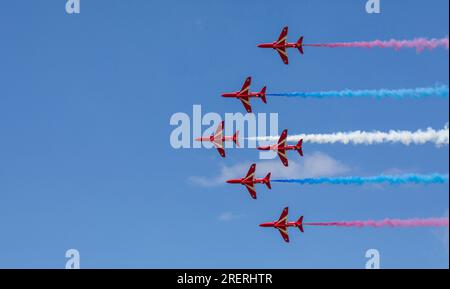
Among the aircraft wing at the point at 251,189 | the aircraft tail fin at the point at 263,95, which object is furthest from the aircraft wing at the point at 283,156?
the aircraft tail fin at the point at 263,95

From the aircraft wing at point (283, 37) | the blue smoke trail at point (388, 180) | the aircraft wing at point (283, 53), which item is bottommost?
the blue smoke trail at point (388, 180)

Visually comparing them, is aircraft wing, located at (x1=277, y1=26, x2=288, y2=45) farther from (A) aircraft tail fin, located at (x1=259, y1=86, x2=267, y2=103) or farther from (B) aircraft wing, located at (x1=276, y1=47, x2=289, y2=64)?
(A) aircraft tail fin, located at (x1=259, y1=86, x2=267, y2=103)

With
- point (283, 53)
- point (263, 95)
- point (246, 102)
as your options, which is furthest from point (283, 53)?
point (246, 102)

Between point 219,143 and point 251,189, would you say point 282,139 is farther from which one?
point 219,143

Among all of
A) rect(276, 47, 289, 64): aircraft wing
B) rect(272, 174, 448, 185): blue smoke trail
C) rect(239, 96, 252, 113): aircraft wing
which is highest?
rect(276, 47, 289, 64): aircraft wing

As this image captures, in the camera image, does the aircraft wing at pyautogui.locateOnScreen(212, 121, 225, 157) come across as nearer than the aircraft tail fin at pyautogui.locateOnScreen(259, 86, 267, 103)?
No

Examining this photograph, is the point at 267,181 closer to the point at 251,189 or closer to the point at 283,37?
the point at 251,189

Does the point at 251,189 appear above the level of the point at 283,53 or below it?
below

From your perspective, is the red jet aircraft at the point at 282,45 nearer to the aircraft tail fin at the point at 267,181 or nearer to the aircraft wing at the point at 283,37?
the aircraft wing at the point at 283,37

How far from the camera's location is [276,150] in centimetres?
19462

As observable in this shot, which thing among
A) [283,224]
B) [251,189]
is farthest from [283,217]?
[251,189]

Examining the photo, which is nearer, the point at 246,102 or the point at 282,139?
the point at 282,139

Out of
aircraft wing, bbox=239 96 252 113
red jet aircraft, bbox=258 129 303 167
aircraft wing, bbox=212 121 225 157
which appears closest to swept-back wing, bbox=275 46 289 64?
aircraft wing, bbox=239 96 252 113
